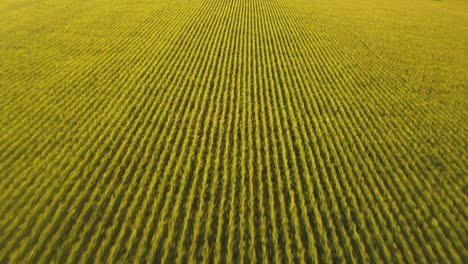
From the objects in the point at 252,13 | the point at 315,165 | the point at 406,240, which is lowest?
the point at 406,240

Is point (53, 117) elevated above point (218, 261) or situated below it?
above

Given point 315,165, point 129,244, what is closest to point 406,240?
point 315,165

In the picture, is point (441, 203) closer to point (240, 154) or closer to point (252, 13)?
point (240, 154)

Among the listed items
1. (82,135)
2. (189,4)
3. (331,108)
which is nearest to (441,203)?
(331,108)

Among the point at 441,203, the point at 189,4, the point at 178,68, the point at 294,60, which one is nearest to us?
the point at 441,203

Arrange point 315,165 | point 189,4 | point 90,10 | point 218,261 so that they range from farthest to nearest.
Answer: point 189,4 → point 90,10 → point 315,165 → point 218,261

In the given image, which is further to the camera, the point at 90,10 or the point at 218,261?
the point at 90,10
